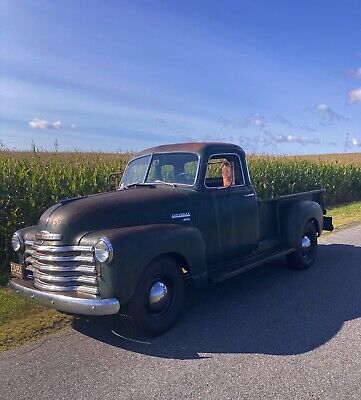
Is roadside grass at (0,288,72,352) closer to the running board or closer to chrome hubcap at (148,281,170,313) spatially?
chrome hubcap at (148,281,170,313)

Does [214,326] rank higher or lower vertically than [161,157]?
lower

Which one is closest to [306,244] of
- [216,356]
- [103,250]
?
[216,356]

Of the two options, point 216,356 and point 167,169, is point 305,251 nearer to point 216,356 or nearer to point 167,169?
point 167,169

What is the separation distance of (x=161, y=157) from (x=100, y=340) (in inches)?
102

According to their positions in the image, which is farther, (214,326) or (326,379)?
(214,326)

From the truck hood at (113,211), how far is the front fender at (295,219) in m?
2.23

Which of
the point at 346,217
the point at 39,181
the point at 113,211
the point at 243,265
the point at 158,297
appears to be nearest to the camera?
the point at 158,297

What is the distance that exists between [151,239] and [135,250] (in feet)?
0.80

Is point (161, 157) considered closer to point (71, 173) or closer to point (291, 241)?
point (291, 241)

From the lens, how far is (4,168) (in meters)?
7.79

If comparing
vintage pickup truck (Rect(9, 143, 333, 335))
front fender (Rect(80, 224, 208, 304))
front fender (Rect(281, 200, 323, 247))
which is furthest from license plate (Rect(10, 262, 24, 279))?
front fender (Rect(281, 200, 323, 247))

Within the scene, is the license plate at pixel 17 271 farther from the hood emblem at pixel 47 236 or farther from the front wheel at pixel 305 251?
the front wheel at pixel 305 251

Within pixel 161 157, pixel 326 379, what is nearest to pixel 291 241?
pixel 161 157

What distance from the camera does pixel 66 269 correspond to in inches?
169
